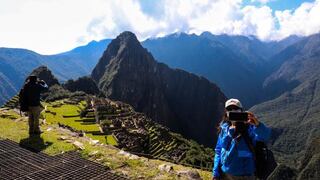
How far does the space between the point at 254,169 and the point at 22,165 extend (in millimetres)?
8372

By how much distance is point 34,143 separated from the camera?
16734 mm

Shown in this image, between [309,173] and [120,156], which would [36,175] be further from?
[309,173]

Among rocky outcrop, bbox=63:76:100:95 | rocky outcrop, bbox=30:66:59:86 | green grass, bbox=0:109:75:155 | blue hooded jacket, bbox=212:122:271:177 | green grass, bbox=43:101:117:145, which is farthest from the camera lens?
rocky outcrop, bbox=63:76:100:95

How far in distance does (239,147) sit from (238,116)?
62 cm

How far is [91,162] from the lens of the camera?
14297mm

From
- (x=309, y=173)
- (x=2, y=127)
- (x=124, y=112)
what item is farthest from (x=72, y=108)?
(x=309, y=173)

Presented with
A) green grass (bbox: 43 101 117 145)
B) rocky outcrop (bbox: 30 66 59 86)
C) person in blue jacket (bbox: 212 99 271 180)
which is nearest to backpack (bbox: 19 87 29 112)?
person in blue jacket (bbox: 212 99 271 180)

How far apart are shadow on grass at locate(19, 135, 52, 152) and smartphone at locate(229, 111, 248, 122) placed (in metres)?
9.43

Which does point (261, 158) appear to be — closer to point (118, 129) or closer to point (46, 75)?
point (118, 129)

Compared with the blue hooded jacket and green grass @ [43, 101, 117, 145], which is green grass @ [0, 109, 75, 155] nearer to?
the blue hooded jacket

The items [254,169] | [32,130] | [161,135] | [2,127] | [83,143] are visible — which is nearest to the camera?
[254,169]

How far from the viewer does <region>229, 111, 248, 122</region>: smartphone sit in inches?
332

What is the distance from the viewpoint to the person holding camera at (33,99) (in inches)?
697

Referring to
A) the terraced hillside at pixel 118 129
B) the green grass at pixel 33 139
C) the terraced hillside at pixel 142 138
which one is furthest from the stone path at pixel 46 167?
the terraced hillside at pixel 118 129
